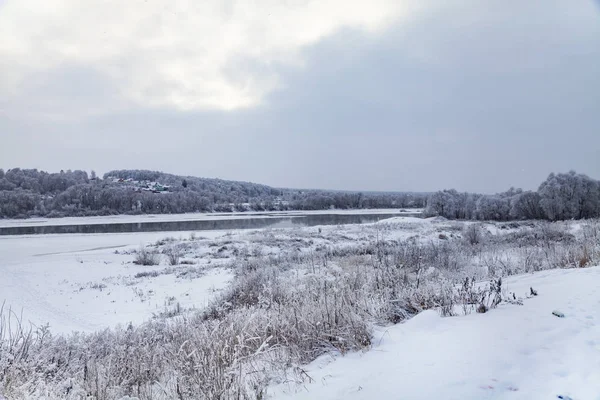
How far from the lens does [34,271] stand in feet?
60.9

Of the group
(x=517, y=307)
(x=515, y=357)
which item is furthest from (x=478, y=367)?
(x=517, y=307)

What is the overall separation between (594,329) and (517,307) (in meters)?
0.89

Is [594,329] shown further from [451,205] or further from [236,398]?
[451,205]

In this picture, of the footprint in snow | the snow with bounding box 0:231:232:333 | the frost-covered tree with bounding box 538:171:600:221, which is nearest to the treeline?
the frost-covered tree with bounding box 538:171:600:221

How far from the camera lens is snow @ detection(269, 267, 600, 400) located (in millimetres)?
2404

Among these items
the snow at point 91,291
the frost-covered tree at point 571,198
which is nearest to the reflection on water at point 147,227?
the snow at point 91,291

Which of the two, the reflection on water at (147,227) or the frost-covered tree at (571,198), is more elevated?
the frost-covered tree at (571,198)

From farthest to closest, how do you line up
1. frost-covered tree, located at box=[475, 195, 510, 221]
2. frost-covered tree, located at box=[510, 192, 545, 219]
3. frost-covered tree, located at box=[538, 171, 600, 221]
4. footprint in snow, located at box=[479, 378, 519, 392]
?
frost-covered tree, located at box=[475, 195, 510, 221] → frost-covered tree, located at box=[510, 192, 545, 219] → frost-covered tree, located at box=[538, 171, 600, 221] → footprint in snow, located at box=[479, 378, 519, 392]

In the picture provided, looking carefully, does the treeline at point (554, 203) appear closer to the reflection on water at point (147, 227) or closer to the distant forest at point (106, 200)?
the reflection on water at point (147, 227)

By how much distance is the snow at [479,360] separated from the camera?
240 cm

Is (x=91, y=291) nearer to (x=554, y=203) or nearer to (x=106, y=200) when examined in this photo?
(x=554, y=203)

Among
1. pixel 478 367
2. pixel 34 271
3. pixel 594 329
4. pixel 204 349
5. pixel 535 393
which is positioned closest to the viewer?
pixel 535 393

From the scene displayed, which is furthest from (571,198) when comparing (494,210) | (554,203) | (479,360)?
(479,360)

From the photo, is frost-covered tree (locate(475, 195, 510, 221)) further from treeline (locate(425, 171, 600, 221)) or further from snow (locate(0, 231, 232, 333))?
snow (locate(0, 231, 232, 333))
